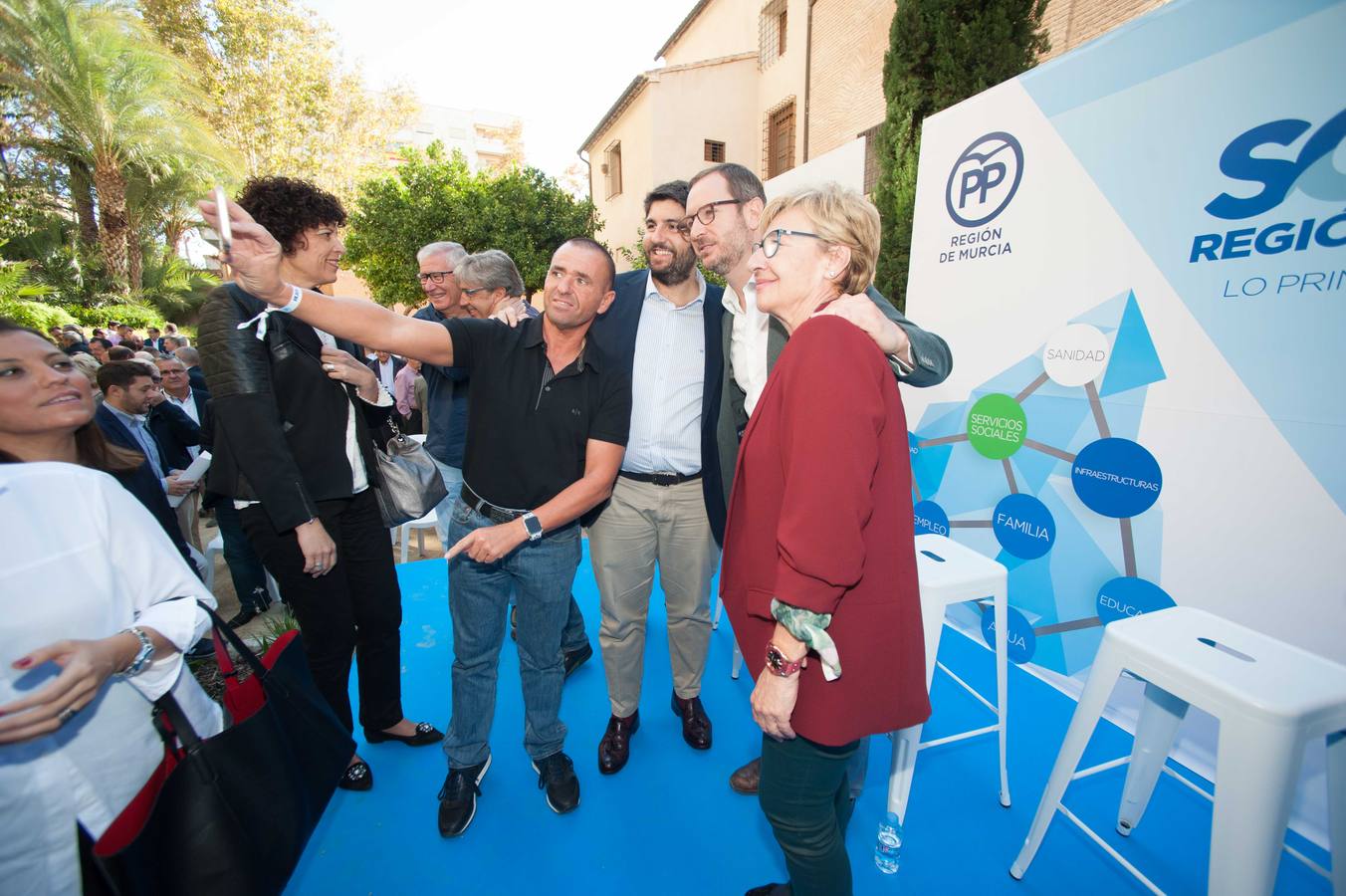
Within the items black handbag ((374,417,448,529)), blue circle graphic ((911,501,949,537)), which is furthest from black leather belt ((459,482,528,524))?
blue circle graphic ((911,501,949,537))

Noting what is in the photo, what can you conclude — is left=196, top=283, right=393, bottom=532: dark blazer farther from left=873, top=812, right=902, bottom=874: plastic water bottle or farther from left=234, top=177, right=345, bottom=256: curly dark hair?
left=873, top=812, right=902, bottom=874: plastic water bottle

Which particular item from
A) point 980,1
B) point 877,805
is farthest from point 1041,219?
point 980,1

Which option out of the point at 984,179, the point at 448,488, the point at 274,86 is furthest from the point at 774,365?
the point at 274,86

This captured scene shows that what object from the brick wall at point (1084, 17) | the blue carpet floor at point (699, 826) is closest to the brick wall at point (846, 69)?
the brick wall at point (1084, 17)

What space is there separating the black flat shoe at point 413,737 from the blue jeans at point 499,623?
1.49 feet

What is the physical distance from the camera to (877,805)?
89.4 inches

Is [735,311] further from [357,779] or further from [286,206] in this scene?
[357,779]

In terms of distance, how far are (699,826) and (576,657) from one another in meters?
1.25

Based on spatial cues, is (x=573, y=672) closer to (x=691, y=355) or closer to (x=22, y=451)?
(x=691, y=355)

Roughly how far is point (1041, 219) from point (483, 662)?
10.7 feet

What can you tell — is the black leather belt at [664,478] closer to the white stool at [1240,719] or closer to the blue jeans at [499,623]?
the blue jeans at [499,623]

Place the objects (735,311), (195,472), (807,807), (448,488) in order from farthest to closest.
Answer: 1. (195,472)
2. (448,488)
3. (735,311)
4. (807,807)

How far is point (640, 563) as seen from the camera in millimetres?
2430

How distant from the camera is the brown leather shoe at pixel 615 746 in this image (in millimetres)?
2398
